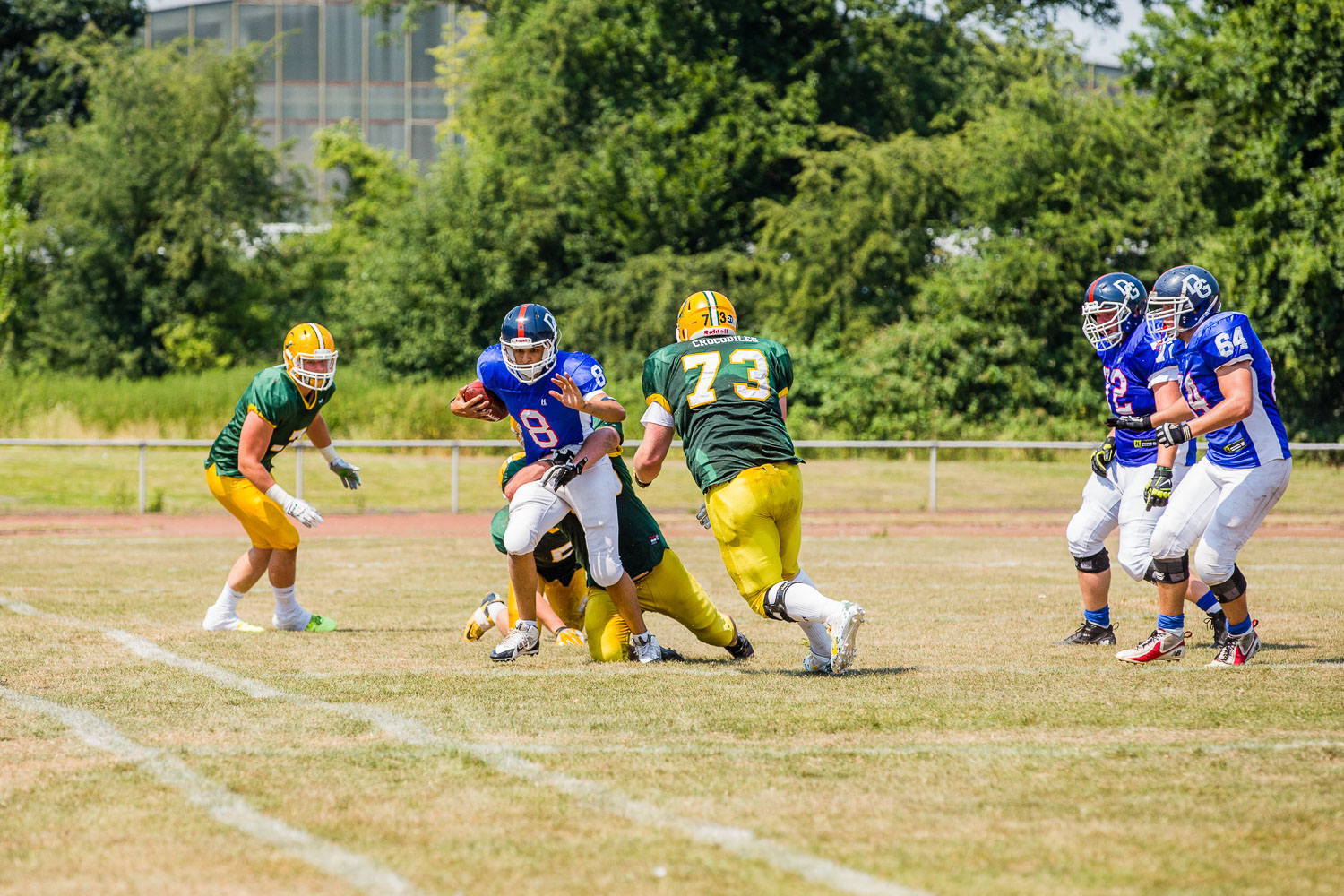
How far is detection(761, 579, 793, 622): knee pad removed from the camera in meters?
6.63

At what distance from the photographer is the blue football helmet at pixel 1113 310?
7.93m

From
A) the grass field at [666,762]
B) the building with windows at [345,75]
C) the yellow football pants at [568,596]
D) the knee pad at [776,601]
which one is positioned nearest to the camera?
the grass field at [666,762]

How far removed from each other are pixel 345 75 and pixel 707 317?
53448 mm

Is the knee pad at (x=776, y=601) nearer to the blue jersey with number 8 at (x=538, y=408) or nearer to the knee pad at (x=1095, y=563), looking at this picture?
the blue jersey with number 8 at (x=538, y=408)

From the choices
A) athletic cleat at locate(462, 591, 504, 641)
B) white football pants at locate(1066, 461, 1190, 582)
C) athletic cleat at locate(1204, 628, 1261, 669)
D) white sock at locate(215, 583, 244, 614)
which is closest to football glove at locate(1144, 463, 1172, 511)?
white football pants at locate(1066, 461, 1190, 582)

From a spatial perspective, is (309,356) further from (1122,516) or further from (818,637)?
(1122,516)

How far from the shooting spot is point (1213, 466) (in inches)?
287

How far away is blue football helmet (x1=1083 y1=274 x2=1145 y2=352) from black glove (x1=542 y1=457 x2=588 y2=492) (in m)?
3.10

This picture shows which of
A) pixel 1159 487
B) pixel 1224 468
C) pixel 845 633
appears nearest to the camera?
pixel 845 633

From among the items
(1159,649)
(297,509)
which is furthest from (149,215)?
(1159,649)

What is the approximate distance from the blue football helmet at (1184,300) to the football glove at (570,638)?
3.78m

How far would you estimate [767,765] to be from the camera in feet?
16.2

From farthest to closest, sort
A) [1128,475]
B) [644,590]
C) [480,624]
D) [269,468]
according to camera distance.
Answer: [269,468] < [480,624] < [1128,475] < [644,590]

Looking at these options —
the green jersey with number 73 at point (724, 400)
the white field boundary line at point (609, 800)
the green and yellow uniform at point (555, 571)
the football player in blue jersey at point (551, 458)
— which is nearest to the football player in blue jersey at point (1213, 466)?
Answer: the green jersey with number 73 at point (724, 400)
